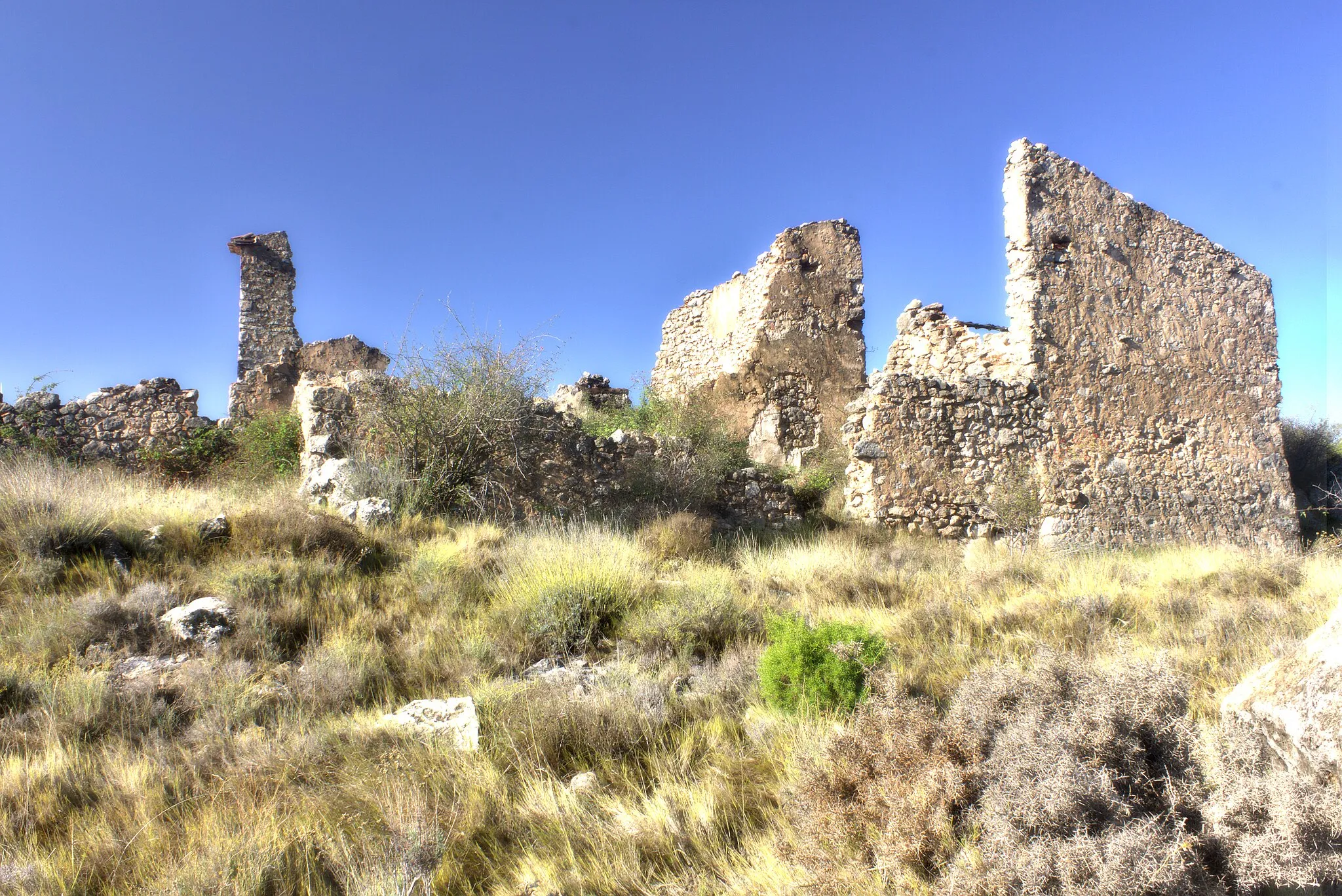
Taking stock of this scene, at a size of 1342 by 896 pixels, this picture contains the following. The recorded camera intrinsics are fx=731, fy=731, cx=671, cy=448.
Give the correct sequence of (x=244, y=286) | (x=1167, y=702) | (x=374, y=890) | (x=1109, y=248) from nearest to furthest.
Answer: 1. (x=374, y=890)
2. (x=1167, y=702)
3. (x=1109, y=248)
4. (x=244, y=286)

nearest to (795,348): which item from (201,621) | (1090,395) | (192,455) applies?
(1090,395)

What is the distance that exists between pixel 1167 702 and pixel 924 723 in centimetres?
84

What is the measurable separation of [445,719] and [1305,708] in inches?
133

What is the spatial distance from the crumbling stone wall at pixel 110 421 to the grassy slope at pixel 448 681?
437 centimetres

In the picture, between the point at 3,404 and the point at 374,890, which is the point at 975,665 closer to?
the point at 374,890

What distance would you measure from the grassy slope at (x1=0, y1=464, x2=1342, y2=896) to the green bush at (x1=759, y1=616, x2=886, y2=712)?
0.14 m

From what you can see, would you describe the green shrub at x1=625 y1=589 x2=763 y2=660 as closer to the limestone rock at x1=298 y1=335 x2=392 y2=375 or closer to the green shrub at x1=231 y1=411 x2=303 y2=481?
the green shrub at x1=231 y1=411 x2=303 y2=481

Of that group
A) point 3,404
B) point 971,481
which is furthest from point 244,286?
point 971,481

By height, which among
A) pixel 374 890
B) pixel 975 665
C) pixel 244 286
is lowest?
pixel 374 890

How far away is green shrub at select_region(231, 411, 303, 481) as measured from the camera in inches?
408

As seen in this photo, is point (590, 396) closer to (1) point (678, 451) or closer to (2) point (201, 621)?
(1) point (678, 451)

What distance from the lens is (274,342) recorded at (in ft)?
53.3

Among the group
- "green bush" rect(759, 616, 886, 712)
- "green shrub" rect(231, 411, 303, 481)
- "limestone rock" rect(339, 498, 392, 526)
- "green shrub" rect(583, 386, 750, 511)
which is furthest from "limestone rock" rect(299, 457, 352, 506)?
"green bush" rect(759, 616, 886, 712)

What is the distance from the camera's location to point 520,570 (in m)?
5.87
